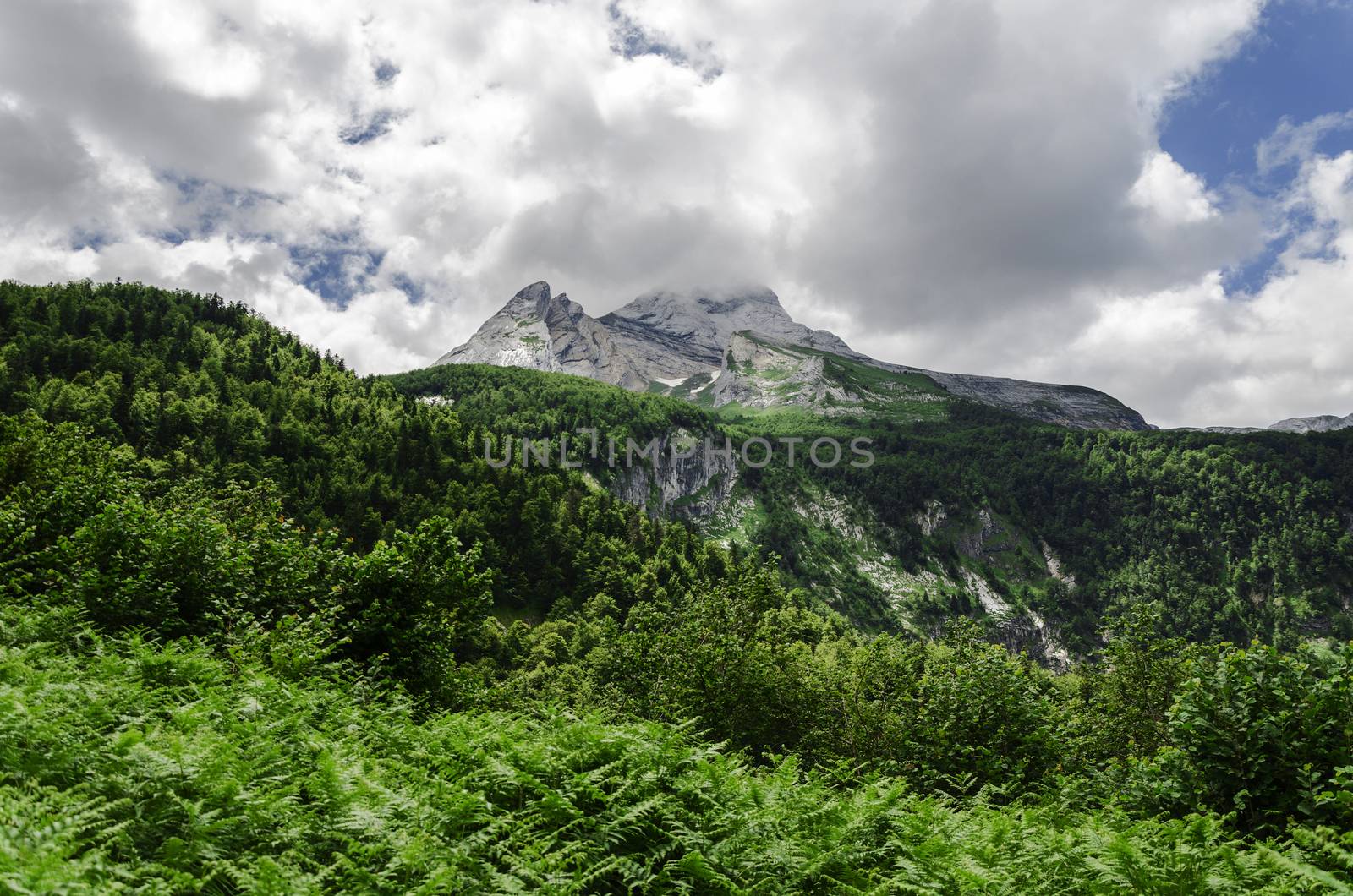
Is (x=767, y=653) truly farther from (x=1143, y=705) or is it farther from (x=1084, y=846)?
(x=1084, y=846)

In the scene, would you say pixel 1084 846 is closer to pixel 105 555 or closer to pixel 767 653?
pixel 767 653

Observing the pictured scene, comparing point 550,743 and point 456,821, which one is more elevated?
point 550,743

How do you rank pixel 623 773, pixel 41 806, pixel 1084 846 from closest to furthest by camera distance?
pixel 41 806 → pixel 1084 846 → pixel 623 773

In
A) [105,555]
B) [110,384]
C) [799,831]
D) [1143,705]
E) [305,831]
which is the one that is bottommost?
[1143,705]

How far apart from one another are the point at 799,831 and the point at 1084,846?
3859 mm

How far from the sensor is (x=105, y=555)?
19.1 meters

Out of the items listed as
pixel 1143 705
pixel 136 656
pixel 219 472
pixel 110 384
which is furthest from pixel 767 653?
pixel 110 384

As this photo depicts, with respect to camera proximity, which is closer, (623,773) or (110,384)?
(623,773)

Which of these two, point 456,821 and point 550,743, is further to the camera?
point 550,743

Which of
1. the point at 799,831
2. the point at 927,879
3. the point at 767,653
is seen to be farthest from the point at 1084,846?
the point at 767,653

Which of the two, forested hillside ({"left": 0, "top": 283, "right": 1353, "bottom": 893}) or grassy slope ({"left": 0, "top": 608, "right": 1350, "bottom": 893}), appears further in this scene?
forested hillside ({"left": 0, "top": 283, "right": 1353, "bottom": 893})

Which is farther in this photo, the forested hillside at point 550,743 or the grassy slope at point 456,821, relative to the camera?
the forested hillside at point 550,743

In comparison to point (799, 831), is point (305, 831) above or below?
above

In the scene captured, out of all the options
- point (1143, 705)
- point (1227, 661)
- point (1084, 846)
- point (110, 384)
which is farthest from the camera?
point (110, 384)
